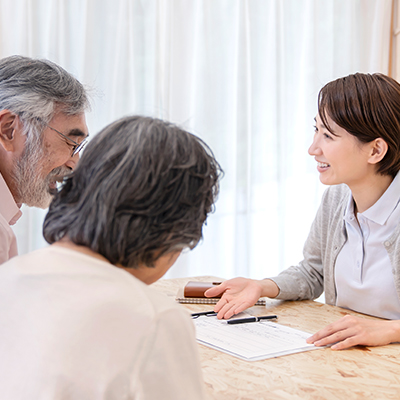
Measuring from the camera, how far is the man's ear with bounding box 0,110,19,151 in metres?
1.31

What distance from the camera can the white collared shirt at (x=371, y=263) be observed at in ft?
4.81

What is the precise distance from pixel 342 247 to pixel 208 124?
1656 millimetres

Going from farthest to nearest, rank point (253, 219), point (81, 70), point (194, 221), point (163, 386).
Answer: point (253, 219) → point (81, 70) → point (194, 221) → point (163, 386)

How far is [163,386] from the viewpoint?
543mm

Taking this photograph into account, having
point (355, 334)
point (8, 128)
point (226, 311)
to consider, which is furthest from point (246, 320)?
point (8, 128)

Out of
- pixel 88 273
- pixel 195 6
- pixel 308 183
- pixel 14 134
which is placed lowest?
pixel 308 183

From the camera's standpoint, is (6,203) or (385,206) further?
(385,206)

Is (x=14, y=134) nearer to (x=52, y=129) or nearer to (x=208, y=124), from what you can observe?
(x=52, y=129)

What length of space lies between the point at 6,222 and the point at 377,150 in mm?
1173

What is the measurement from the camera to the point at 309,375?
0.89 m

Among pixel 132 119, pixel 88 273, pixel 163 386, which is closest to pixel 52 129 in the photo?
pixel 132 119

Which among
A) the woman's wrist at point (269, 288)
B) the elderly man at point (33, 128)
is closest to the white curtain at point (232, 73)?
the elderly man at point (33, 128)

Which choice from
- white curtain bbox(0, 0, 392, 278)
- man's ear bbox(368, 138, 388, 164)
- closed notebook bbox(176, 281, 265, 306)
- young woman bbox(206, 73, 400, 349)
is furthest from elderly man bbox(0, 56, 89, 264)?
white curtain bbox(0, 0, 392, 278)

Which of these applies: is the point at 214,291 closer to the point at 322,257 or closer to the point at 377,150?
the point at 322,257
